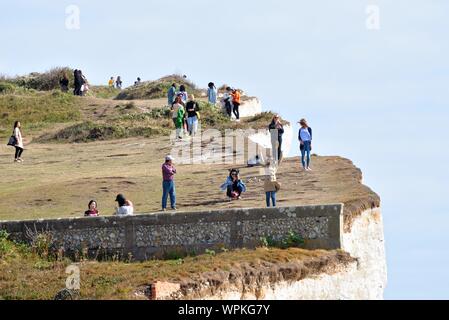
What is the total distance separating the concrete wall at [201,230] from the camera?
28.4 m

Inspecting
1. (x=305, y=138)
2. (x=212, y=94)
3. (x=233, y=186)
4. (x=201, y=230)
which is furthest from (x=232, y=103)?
(x=201, y=230)

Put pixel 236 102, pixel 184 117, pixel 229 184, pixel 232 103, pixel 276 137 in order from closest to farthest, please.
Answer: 1. pixel 229 184
2. pixel 276 137
3. pixel 184 117
4. pixel 236 102
5. pixel 232 103

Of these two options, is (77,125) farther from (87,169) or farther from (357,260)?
(357,260)

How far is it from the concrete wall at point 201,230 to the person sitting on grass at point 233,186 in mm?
5925

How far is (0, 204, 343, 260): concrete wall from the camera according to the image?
1118 inches

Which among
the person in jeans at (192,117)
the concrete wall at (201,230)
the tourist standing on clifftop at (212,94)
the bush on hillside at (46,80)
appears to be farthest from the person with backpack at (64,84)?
the concrete wall at (201,230)

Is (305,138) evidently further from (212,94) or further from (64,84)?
(64,84)

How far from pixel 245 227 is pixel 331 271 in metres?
Answer: 1.88

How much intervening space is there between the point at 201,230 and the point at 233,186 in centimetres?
613

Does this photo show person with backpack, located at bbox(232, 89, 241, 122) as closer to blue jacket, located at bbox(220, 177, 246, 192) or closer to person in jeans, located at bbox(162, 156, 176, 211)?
blue jacket, located at bbox(220, 177, 246, 192)

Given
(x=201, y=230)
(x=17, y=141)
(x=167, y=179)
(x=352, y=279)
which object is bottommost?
(x=352, y=279)

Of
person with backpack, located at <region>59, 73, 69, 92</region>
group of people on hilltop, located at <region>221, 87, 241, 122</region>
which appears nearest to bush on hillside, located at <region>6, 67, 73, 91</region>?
person with backpack, located at <region>59, 73, 69, 92</region>

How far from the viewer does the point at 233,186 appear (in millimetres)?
34531

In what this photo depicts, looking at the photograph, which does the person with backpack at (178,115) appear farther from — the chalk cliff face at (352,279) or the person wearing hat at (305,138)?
the chalk cliff face at (352,279)
